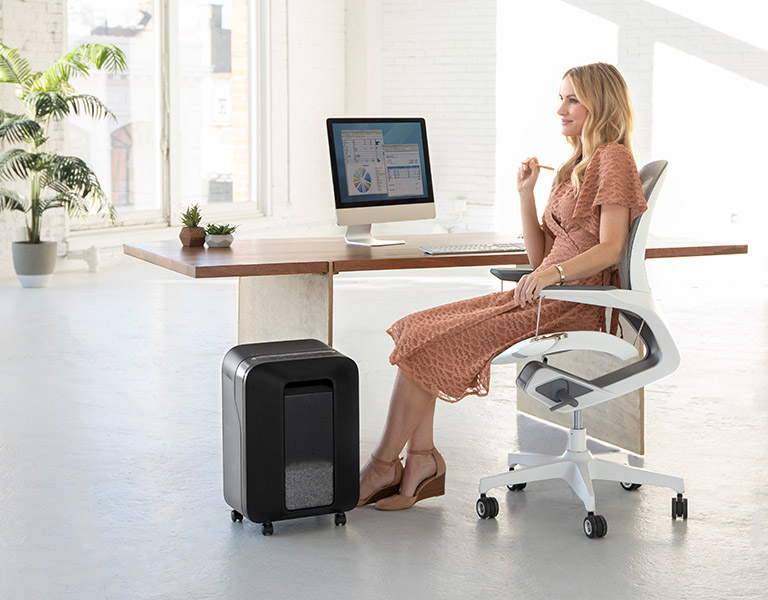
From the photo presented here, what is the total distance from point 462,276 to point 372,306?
165 cm

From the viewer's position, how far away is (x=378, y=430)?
373 centimetres

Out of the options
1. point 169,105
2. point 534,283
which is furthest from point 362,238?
point 169,105

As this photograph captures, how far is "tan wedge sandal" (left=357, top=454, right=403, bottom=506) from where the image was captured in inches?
114

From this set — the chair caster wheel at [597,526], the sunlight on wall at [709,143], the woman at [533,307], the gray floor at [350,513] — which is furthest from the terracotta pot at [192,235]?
the sunlight on wall at [709,143]

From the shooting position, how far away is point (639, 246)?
2703mm

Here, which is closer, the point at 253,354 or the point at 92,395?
the point at 253,354

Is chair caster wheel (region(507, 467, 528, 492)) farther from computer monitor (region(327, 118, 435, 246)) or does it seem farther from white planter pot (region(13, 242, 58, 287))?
white planter pot (region(13, 242, 58, 287))

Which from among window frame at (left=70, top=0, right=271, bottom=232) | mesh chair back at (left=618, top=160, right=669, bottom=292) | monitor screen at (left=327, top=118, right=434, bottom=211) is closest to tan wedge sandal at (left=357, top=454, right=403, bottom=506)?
mesh chair back at (left=618, top=160, right=669, bottom=292)

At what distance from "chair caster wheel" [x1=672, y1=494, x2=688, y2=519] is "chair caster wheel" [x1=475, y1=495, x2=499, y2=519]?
0.47 meters

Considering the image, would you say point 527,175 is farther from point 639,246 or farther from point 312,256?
point 312,256

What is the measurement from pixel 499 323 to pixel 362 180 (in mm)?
1024

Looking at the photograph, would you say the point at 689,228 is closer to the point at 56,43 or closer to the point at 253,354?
the point at 56,43

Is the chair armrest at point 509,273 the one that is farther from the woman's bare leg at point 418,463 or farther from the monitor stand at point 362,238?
the monitor stand at point 362,238

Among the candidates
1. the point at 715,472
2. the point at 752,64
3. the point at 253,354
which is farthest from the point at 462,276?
the point at 253,354
